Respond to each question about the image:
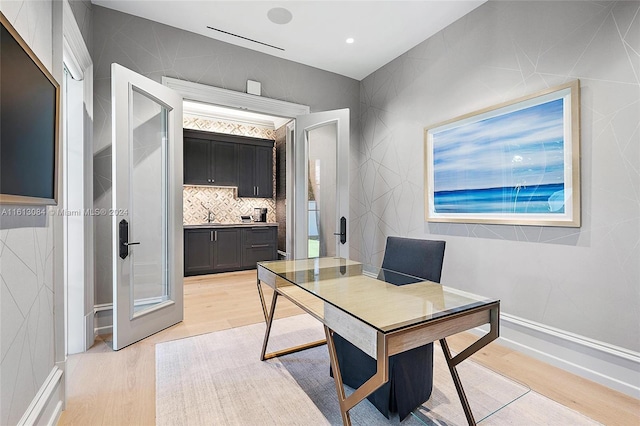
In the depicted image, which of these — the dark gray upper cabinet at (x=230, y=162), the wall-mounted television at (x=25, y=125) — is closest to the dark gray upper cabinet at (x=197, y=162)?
the dark gray upper cabinet at (x=230, y=162)

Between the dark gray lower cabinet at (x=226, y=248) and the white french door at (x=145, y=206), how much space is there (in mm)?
2172

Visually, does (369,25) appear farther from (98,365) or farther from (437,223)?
(98,365)

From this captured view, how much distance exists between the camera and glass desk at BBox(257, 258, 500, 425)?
43.3 inches

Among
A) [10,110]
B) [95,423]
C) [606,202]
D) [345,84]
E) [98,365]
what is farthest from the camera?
[345,84]

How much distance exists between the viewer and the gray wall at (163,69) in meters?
2.67

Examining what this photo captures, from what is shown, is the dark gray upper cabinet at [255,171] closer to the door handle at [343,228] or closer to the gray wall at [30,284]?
the door handle at [343,228]

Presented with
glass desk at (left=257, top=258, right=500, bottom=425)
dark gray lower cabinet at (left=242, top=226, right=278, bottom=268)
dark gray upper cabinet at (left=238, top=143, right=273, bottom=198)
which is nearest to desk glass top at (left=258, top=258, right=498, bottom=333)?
glass desk at (left=257, top=258, right=500, bottom=425)

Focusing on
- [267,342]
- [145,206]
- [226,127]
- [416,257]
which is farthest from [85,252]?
[226,127]

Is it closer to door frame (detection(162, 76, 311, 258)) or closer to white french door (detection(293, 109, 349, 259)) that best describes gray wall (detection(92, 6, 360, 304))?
door frame (detection(162, 76, 311, 258))

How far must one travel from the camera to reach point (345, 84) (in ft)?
13.5

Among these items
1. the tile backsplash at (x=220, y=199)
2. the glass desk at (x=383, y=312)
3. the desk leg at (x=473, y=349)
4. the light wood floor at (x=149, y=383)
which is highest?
the tile backsplash at (x=220, y=199)

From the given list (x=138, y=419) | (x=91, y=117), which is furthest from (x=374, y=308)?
(x=91, y=117)

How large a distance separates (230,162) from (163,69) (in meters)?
2.68

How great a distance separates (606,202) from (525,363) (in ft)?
4.07
